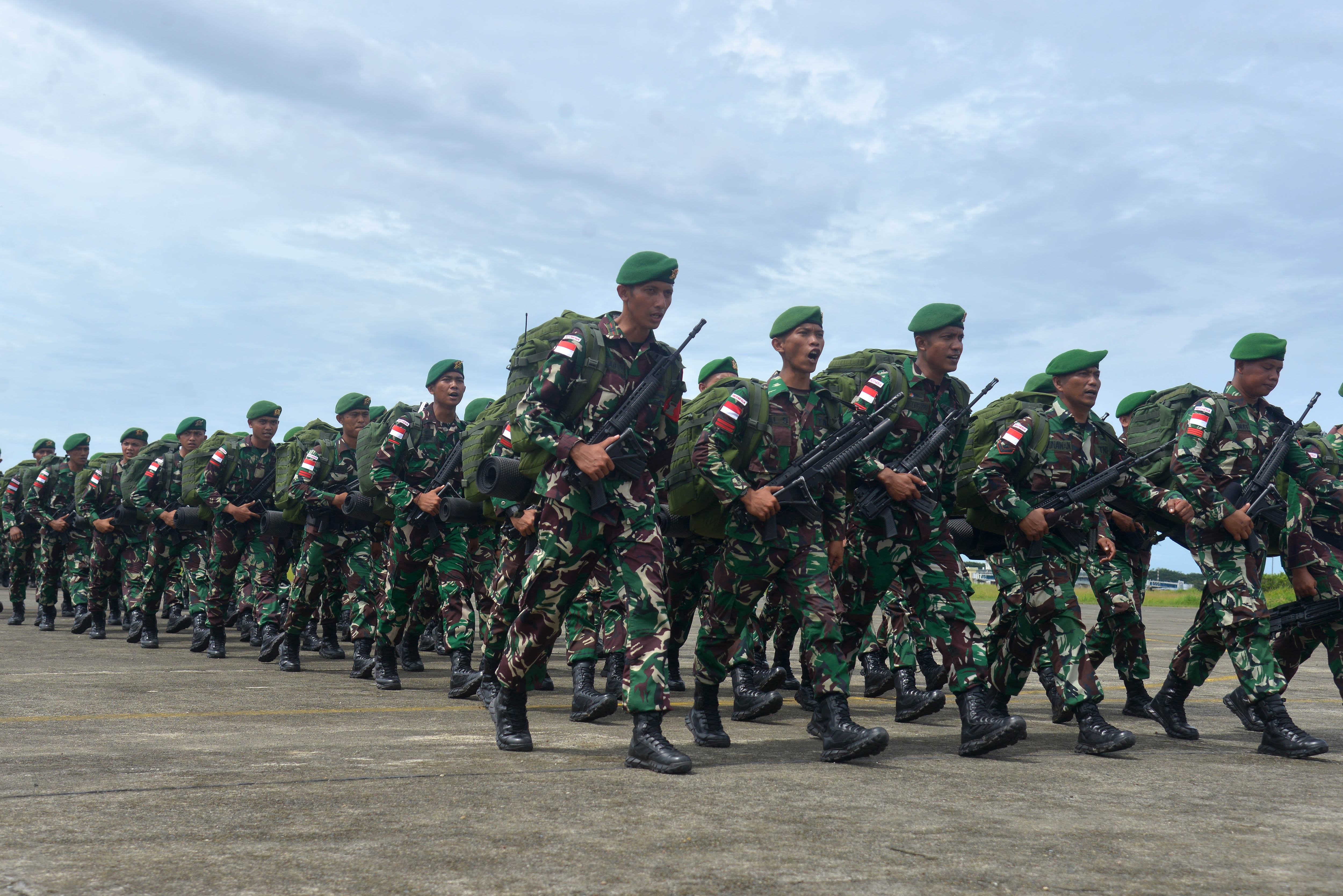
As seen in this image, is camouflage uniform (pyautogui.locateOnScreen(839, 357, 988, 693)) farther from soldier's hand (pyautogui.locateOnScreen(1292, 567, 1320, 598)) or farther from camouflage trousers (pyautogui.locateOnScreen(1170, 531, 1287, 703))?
soldier's hand (pyautogui.locateOnScreen(1292, 567, 1320, 598))

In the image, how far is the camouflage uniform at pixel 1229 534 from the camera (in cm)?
638

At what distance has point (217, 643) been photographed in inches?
446

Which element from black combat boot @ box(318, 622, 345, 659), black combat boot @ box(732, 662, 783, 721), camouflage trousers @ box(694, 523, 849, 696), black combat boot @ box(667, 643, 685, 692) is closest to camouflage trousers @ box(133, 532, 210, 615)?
black combat boot @ box(318, 622, 345, 659)

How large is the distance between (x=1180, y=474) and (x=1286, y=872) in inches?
142

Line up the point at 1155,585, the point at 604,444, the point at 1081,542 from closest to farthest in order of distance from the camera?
the point at 604,444 < the point at 1081,542 < the point at 1155,585

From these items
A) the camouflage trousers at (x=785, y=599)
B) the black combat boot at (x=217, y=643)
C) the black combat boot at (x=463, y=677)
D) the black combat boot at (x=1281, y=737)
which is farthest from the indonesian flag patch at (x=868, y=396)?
the black combat boot at (x=217, y=643)

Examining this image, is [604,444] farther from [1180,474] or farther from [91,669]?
[91,669]

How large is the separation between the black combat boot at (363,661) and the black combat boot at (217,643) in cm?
225

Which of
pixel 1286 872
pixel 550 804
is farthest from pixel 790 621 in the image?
pixel 1286 872

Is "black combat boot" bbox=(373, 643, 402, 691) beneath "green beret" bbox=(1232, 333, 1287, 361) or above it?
beneath

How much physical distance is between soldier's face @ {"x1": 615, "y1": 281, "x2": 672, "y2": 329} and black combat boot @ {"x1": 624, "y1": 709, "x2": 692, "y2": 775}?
1.94 meters

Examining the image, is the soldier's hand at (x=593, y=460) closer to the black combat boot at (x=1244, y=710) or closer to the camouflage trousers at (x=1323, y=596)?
the camouflage trousers at (x=1323, y=596)

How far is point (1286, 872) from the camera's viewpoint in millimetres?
3334

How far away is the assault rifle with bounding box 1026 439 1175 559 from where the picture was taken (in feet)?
20.8
